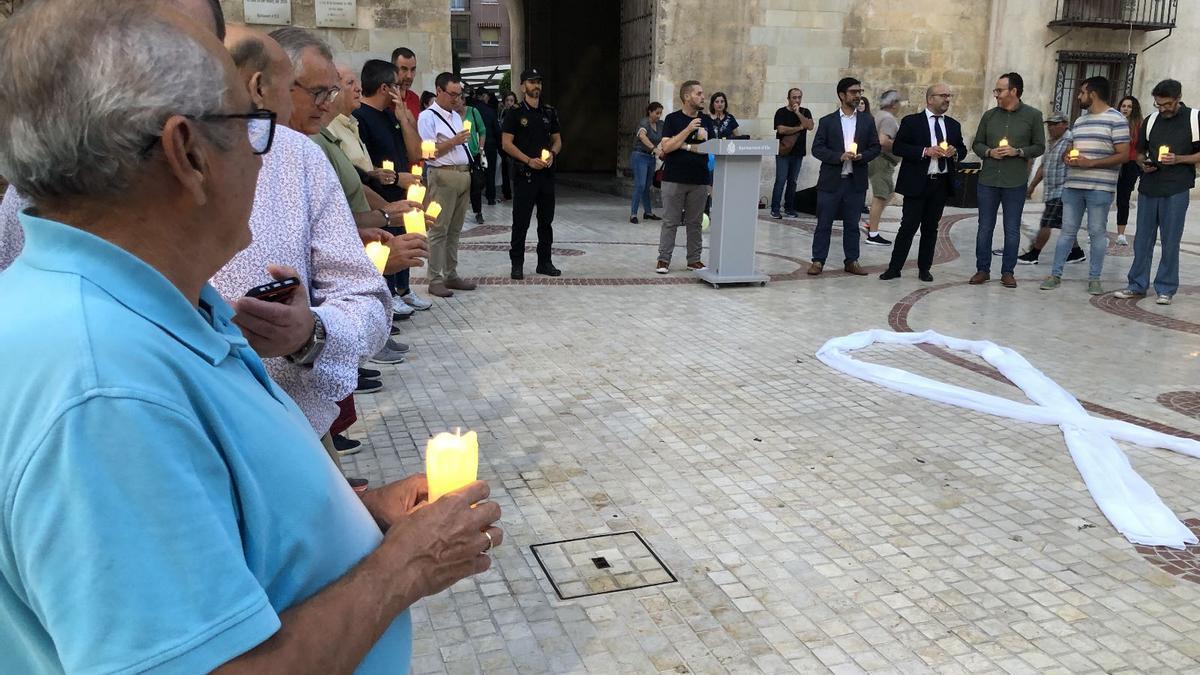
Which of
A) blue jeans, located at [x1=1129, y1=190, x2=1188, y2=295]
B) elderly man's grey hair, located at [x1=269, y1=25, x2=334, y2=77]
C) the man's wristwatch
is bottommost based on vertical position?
blue jeans, located at [x1=1129, y1=190, x2=1188, y2=295]

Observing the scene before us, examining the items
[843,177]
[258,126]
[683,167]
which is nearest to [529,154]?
[683,167]

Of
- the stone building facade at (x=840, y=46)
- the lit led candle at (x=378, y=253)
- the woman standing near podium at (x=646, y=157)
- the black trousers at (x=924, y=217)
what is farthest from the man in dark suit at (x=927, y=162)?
the lit led candle at (x=378, y=253)

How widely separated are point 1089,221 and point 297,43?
8831 mm

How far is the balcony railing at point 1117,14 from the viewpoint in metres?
18.6

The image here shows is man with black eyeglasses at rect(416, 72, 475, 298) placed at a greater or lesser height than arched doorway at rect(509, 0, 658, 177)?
lesser

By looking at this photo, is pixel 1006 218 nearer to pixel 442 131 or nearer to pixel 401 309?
pixel 442 131

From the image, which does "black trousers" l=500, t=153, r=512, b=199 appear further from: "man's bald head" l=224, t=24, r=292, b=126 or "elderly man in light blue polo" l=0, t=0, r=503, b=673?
"elderly man in light blue polo" l=0, t=0, r=503, b=673

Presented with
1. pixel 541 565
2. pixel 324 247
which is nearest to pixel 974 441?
pixel 541 565

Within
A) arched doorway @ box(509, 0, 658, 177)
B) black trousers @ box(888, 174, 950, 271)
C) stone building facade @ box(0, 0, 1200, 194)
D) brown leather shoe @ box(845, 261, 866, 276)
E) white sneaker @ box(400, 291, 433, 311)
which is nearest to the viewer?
white sneaker @ box(400, 291, 433, 311)

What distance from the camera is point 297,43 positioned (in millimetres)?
2941

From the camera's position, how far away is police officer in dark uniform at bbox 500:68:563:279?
902 centimetres

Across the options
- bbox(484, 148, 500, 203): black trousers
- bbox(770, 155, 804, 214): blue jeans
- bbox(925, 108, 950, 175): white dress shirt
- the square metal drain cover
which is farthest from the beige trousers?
bbox(770, 155, 804, 214): blue jeans

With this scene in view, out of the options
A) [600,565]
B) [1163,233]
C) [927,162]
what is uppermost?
[927,162]

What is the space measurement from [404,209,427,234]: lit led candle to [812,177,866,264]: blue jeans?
22.4 feet
